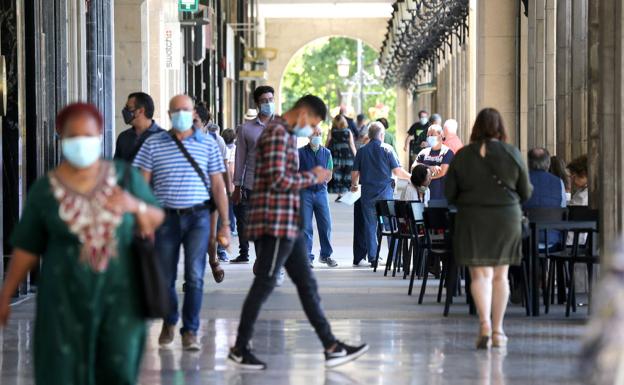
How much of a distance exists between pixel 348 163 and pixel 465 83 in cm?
395

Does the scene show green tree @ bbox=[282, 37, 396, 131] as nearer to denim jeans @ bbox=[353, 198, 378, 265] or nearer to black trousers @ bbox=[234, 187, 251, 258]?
black trousers @ bbox=[234, 187, 251, 258]

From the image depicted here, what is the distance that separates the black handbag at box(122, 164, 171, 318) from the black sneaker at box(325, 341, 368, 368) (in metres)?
3.63

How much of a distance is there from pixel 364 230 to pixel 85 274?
1260 centimetres

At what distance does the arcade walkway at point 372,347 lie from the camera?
373 inches

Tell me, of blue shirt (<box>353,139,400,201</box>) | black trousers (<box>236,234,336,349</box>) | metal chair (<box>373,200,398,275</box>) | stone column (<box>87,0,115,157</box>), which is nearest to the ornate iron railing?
stone column (<box>87,0,115,157</box>)

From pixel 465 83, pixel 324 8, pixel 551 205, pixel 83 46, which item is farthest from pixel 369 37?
pixel 551 205

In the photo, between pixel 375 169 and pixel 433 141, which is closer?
pixel 375 169

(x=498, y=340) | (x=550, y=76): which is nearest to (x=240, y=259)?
(x=550, y=76)

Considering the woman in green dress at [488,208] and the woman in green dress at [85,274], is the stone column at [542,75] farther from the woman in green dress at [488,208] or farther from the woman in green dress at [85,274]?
the woman in green dress at [85,274]

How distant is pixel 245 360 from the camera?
9.81 metres

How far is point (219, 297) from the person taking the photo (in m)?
14.6

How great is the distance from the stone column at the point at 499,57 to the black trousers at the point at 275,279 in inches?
651

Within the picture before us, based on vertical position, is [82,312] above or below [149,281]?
below

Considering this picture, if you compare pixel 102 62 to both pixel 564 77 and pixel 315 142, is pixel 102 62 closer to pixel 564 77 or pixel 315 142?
pixel 315 142
